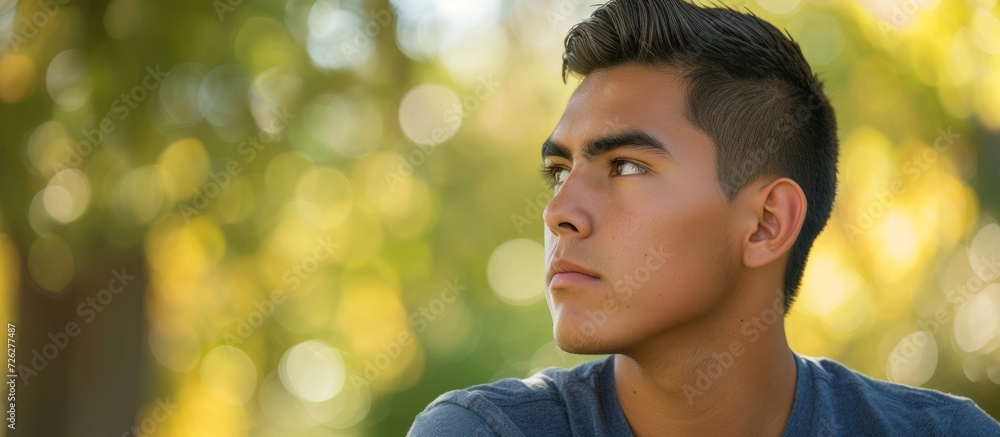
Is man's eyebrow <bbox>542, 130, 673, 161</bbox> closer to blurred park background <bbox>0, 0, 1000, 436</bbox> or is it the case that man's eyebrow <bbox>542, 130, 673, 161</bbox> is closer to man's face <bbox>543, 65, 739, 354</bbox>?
man's face <bbox>543, 65, 739, 354</bbox>

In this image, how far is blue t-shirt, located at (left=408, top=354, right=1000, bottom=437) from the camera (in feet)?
6.59

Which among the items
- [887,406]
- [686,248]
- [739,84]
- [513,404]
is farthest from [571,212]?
[887,406]

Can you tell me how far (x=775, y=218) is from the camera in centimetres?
218

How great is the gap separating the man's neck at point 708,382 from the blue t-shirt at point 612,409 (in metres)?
0.05

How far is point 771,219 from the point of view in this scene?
2.19 metres

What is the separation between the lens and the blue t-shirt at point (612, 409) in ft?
6.59

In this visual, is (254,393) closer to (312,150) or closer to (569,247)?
(312,150)

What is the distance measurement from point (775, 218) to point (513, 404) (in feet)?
2.58

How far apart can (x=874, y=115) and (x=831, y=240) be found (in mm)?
785

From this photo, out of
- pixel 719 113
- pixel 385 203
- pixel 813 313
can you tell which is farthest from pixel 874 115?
pixel 719 113

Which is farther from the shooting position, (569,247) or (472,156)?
(472,156)

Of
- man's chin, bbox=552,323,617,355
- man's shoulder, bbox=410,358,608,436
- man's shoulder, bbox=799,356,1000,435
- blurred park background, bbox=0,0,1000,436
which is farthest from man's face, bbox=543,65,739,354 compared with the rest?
blurred park background, bbox=0,0,1000,436

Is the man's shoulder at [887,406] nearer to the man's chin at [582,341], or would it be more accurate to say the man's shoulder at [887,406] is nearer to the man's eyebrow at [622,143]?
the man's chin at [582,341]

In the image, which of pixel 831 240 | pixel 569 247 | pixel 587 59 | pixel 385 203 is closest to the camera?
pixel 569 247
